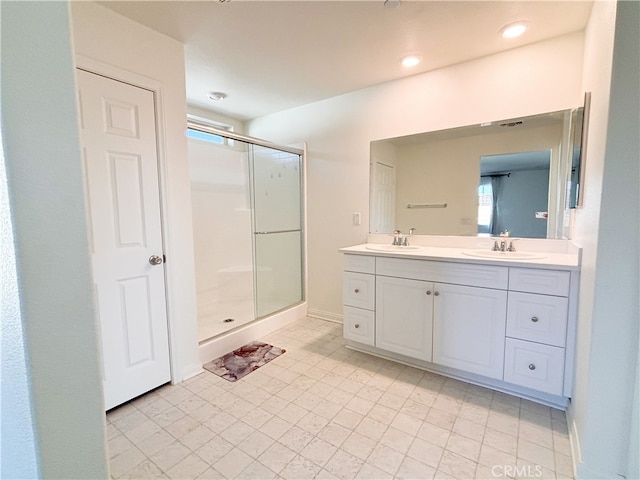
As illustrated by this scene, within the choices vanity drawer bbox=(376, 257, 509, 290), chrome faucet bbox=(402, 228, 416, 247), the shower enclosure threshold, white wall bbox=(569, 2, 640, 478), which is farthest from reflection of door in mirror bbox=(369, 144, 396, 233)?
white wall bbox=(569, 2, 640, 478)

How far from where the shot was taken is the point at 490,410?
1.75m

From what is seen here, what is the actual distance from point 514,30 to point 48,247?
2533 millimetres

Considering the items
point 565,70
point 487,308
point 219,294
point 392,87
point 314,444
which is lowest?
point 314,444

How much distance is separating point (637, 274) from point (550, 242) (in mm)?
1030

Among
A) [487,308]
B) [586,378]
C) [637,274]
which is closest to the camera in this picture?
[637,274]

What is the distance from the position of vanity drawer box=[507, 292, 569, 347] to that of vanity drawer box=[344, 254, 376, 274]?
918mm

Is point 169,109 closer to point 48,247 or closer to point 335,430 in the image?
point 48,247

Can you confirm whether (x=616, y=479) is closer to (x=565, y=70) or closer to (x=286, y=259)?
(x=565, y=70)

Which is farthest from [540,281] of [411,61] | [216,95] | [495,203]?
[216,95]

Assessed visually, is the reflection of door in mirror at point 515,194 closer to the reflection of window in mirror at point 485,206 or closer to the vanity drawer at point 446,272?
the reflection of window in mirror at point 485,206

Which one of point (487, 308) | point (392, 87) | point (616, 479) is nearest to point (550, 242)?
point (487, 308)

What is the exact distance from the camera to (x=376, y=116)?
8.98ft

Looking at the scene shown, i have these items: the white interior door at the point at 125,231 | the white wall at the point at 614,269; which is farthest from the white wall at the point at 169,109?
the white wall at the point at 614,269

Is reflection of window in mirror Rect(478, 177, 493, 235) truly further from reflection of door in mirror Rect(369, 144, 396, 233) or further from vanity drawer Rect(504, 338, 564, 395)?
vanity drawer Rect(504, 338, 564, 395)
